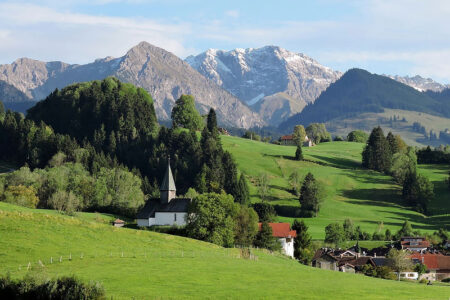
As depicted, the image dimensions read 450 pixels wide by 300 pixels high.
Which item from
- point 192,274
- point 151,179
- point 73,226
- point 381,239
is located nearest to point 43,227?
point 73,226

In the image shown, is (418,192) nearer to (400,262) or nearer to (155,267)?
(400,262)

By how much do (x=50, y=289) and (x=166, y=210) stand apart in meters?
72.3

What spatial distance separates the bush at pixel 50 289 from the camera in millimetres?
46312

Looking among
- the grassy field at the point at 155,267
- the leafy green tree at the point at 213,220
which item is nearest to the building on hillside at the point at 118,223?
the leafy green tree at the point at 213,220

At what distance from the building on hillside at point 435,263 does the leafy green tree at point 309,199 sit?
39803mm

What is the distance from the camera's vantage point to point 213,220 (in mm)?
101938

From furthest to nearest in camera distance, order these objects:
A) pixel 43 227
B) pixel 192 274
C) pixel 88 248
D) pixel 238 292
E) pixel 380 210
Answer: pixel 380 210, pixel 43 227, pixel 88 248, pixel 192 274, pixel 238 292

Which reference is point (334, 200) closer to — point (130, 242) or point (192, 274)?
point (130, 242)

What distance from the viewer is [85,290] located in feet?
151

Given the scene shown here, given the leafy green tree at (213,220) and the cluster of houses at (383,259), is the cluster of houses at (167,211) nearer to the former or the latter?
the leafy green tree at (213,220)

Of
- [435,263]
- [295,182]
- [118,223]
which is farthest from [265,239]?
[295,182]

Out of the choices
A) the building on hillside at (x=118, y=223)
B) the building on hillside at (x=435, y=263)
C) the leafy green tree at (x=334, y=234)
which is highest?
the building on hillside at (x=118, y=223)

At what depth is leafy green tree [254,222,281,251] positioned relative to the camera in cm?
11700

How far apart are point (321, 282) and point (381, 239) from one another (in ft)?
312
